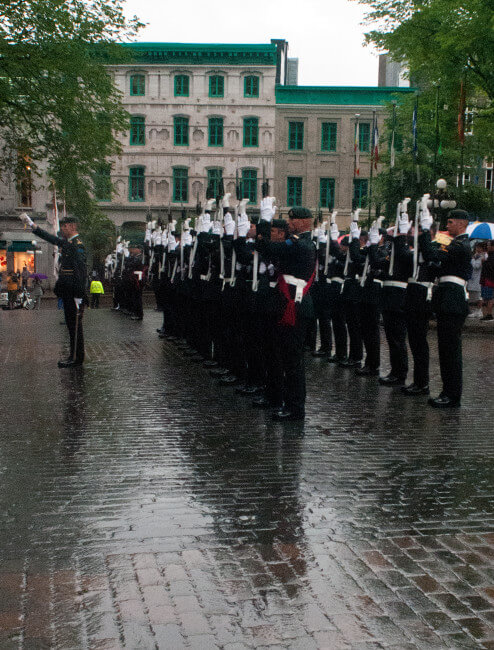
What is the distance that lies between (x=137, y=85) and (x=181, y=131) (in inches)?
Result: 155

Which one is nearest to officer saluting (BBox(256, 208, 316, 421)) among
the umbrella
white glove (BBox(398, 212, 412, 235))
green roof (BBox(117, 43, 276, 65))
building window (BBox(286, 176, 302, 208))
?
white glove (BBox(398, 212, 412, 235))

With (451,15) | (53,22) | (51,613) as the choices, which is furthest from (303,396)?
(451,15)

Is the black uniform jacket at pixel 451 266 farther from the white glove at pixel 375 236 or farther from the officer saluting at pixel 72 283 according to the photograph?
the officer saluting at pixel 72 283

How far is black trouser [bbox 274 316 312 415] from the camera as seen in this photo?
8.36 metres

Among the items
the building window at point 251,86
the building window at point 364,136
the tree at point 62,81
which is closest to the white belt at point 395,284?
the tree at point 62,81

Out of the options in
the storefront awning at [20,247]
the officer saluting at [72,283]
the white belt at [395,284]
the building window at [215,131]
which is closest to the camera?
the white belt at [395,284]

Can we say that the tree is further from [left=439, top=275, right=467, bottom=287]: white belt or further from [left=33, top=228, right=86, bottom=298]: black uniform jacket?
[left=439, top=275, right=467, bottom=287]: white belt

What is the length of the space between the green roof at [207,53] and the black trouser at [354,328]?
141ft

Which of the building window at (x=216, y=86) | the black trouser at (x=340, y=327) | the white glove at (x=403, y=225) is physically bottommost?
the black trouser at (x=340, y=327)

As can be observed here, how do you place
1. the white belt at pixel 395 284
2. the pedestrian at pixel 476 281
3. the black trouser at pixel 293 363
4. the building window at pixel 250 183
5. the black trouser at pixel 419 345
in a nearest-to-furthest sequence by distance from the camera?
the black trouser at pixel 293 363 < the black trouser at pixel 419 345 < the white belt at pixel 395 284 < the pedestrian at pixel 476 281 < the building window at pixel 250 183

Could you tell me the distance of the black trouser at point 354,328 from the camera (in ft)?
40.7

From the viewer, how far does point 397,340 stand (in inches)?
432

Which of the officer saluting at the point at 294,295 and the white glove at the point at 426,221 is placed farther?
the white glove at the point at 426,221

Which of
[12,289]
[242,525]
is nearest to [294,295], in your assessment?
[242,525]
